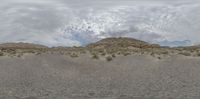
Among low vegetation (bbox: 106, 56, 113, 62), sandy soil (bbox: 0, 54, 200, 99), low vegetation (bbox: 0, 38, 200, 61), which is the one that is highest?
low vegetation (bbox: 0, 38, 200, 61)

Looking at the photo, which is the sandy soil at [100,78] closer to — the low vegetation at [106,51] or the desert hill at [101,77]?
the desert hill at [101,77]

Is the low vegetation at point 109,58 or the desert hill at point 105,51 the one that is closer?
the low vegetation at point 109,58

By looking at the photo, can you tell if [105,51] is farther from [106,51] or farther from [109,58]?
[109,58]

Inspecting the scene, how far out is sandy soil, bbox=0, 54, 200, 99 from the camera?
25.9 metres

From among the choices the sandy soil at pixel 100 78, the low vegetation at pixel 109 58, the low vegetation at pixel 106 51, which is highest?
the low vegetation at pixel 106 51

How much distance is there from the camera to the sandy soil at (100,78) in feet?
85.1

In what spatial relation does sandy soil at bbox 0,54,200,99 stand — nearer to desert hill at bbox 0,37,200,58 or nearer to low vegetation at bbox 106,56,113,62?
low vegetation at bbox 106,56,113,62

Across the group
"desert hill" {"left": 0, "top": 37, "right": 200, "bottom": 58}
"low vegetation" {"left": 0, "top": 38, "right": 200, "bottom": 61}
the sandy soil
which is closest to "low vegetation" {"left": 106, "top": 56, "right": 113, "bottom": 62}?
"low vegetation" {"left": 0, "top": 38, "right": 200, "bottom": 61}

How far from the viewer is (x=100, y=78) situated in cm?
Result: 3253

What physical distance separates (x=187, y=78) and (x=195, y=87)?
348cm

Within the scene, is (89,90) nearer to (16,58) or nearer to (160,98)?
(160,98)

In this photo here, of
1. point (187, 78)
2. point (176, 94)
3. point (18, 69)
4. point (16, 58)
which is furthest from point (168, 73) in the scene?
point (16, 58)

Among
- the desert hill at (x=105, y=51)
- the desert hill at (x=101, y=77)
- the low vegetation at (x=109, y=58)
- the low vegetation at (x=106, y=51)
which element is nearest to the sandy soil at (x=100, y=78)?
the desert hill at (x=101, y=77)

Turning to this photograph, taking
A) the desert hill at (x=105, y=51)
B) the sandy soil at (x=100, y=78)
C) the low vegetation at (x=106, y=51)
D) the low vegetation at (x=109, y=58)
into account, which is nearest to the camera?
the sandy soil at (x=100, y=78)
